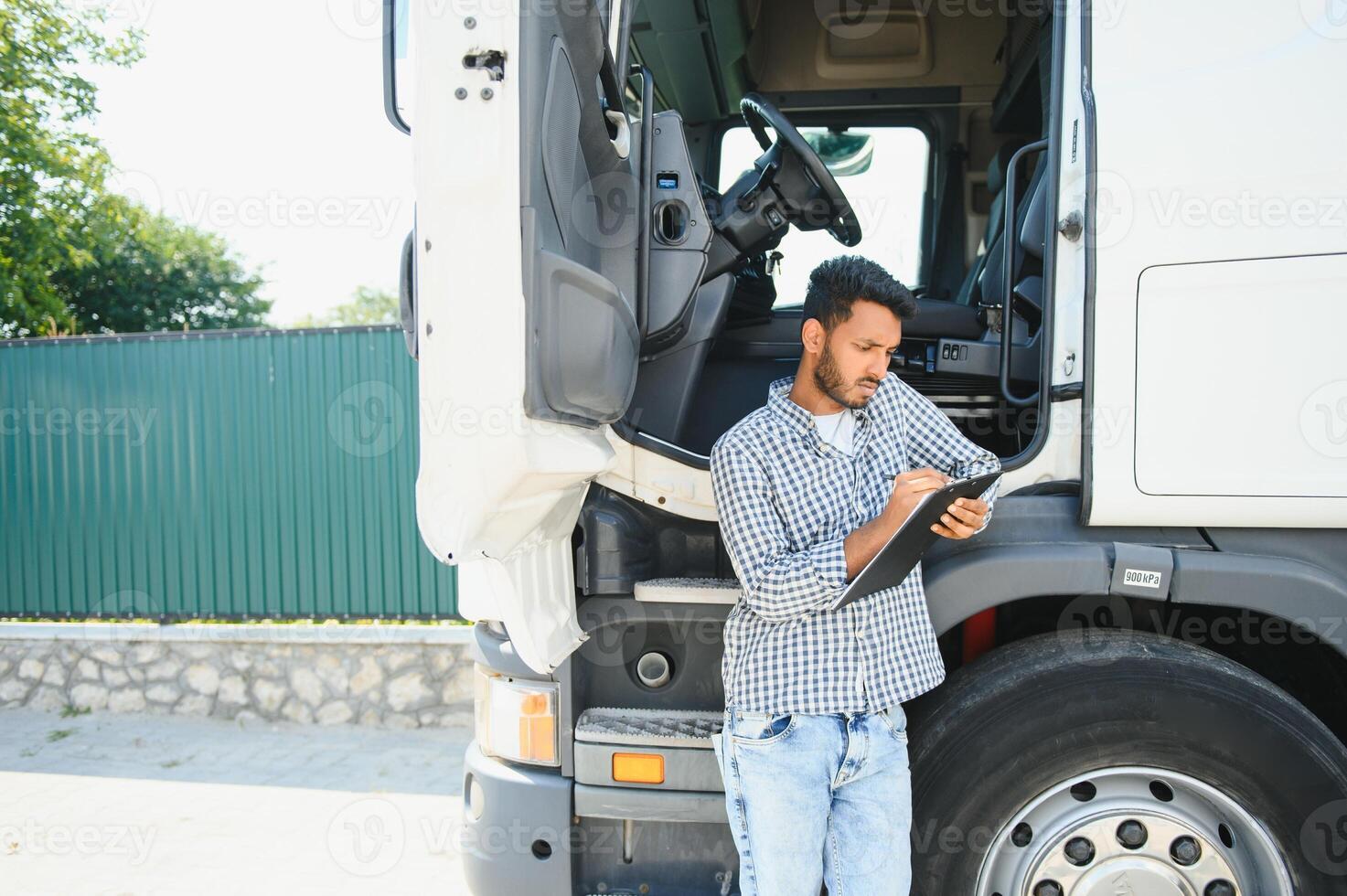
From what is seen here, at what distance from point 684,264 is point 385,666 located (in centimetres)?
382

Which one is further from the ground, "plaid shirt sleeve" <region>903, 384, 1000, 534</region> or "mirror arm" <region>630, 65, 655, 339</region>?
"mirror arm" <region>630, 65, 655, 339</region>

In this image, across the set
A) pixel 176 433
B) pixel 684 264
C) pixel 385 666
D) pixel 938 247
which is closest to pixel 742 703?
pixel 684 264

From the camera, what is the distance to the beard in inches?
78.5

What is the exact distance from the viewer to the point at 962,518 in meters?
1.77

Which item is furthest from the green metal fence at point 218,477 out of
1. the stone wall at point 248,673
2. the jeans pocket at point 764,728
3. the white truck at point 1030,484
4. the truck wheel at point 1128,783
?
the truck wheel at point 1128,783

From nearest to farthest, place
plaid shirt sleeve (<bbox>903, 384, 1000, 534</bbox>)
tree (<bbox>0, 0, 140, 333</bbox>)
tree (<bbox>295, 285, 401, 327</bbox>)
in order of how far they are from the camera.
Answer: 1. plaid shirt sleeve (<bbox>903, 384, 1000, 534</bbox>)
2. tree (<bbox>0, 0, 140, 333</bbox>)
3. tree (<bbox>295, 285, 401, 327</bbox>)

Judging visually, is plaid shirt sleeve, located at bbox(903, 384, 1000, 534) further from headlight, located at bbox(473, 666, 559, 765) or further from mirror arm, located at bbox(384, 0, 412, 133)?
mirror arm, located at bbox(384, 0, 412, 133)

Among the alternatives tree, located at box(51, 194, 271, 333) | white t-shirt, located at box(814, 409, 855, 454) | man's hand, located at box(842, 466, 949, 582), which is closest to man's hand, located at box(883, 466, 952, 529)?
man's hand, located at box(842, 466, 949, 582)

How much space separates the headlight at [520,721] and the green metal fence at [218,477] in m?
3.38

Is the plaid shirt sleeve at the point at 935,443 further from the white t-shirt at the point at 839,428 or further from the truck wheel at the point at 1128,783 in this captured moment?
the truck wheel at the point at 1128,783

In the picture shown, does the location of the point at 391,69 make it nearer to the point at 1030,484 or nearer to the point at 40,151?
the point at 1030,484

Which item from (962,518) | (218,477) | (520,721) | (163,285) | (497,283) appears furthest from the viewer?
(163,285)

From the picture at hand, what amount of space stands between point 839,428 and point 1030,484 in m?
0.48

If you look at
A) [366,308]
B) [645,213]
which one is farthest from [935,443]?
[366,308]
